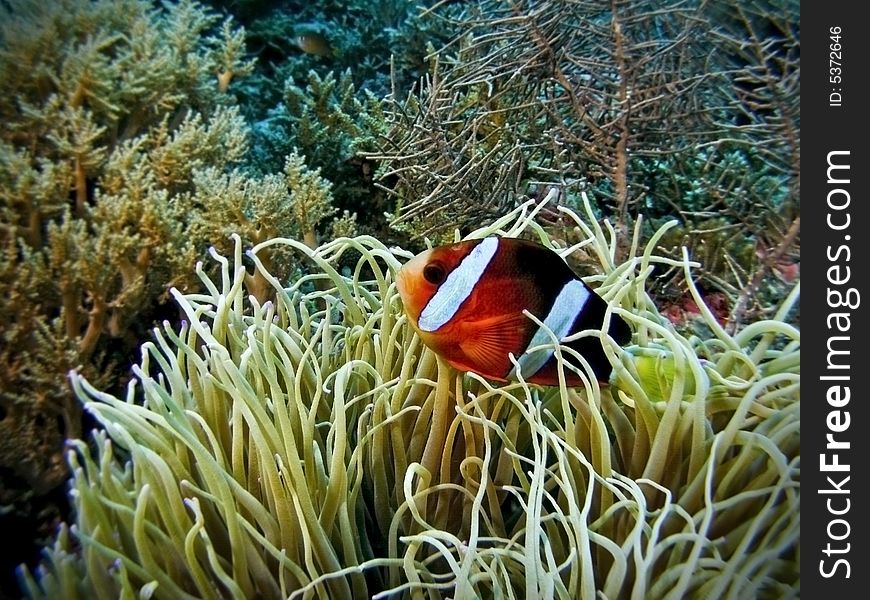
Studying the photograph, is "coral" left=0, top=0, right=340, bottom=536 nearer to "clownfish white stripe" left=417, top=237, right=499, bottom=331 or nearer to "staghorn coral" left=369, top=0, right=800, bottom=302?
"staghorn coral" left=369, top=0, right=800, bottom=302

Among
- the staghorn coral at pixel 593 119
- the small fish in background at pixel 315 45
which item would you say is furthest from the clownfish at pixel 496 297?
the small fish in background at pixel 315 45

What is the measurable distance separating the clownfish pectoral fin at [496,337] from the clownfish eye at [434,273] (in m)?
0.04

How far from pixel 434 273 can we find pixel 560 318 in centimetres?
11

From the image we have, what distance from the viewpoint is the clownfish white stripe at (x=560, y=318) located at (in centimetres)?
49

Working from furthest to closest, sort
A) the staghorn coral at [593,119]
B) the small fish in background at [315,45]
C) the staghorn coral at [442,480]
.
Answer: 1. the small fish in background at [315,45]
2. the staghorn coral at [593,119]
3. the staghorn coral at [442,480]

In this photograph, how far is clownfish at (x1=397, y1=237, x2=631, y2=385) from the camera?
49 cm

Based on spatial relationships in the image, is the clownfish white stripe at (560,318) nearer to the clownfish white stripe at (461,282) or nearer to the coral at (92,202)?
the clownfish white stripe at (461,282)

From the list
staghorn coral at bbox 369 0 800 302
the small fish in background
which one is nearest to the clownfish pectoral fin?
staghorn coral at bbox 369 0 800 302

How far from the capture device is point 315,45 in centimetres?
99

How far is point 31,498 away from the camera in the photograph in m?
0.50

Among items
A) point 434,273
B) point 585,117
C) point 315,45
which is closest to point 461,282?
point 434,273

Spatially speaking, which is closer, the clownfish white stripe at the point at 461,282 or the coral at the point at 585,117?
the clownfish white stripe at the point at 461,282

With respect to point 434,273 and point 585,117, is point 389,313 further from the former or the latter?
point 585,117
